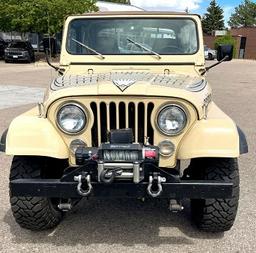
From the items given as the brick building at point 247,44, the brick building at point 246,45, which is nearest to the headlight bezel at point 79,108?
the brick building at point 246,45

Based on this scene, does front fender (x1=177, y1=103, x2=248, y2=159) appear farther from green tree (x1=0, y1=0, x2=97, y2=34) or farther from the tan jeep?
green tree (x1=0, y1=0, x2=97, y2=34)

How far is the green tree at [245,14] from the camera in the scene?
96.1 m

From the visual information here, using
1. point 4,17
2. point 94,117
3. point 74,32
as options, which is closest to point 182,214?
point 94,117

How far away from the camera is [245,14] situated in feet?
319

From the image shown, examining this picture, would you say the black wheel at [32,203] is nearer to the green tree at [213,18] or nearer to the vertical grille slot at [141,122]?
the vertical grille slot at [141,122]

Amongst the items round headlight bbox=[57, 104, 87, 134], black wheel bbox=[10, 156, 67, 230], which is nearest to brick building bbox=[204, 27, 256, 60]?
black wheel bbox=[10, 156, 67, 230]

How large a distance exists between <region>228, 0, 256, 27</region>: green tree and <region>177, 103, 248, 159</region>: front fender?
318 feet

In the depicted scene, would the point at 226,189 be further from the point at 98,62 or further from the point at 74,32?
the point at 74,32

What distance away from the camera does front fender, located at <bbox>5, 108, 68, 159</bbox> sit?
334cm

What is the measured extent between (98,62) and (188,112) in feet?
5.03

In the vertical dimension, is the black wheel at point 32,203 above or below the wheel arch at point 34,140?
below

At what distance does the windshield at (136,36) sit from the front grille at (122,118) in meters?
1.38

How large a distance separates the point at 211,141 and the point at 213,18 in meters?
84.2

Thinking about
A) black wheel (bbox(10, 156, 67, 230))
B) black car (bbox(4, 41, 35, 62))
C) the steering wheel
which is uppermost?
the steering wheel
